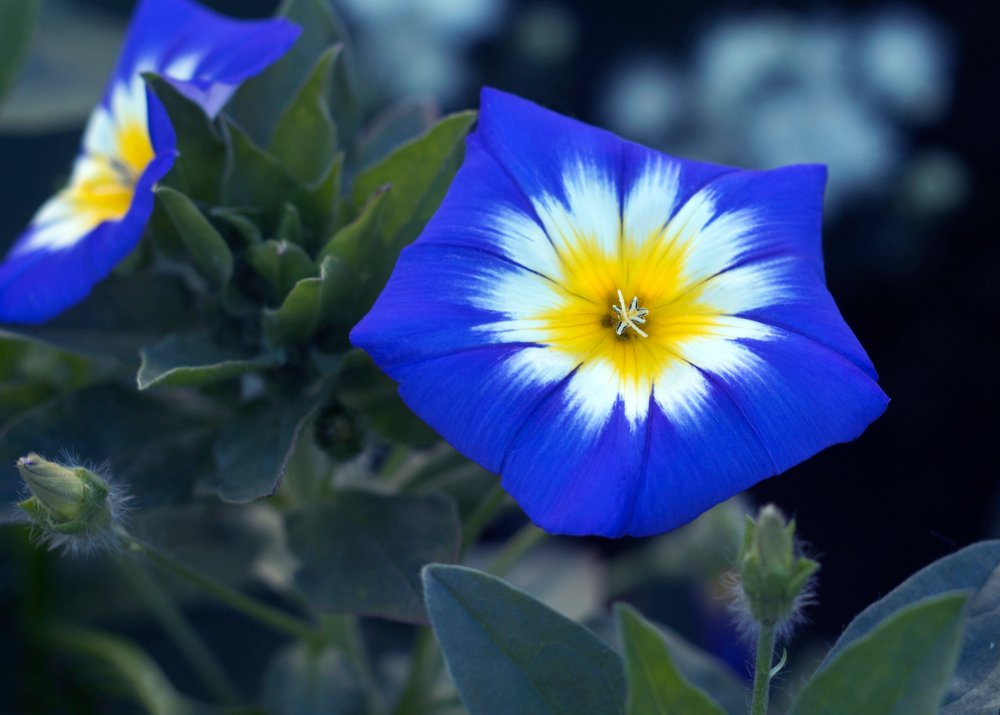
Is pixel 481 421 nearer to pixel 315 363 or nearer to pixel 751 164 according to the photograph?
pixel 315 363

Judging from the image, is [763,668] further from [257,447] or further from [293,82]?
[293,82]

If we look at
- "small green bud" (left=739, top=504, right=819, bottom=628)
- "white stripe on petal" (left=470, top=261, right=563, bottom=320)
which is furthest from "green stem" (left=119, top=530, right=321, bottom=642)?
"small green bud" (left=739, top=504, right=819, bottom=628)

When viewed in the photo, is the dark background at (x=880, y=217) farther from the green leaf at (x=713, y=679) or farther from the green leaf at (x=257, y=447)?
the green leaf at (x=257, y=447)

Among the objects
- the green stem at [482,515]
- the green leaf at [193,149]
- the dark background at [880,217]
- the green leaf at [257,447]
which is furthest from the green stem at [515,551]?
the dark background at [880,217]

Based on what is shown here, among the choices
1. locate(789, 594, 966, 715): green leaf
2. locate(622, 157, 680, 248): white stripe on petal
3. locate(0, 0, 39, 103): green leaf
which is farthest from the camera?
locate(0, 0, 39, 103): green leaf

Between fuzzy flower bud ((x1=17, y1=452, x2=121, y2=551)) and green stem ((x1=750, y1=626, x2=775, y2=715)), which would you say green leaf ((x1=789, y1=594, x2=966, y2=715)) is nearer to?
green stem ((x1=750, y1=626, x2=775, y2=715))

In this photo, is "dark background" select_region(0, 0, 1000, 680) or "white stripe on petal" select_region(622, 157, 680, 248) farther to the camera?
"dark background" select_region(0, 0, 1000, 680)
